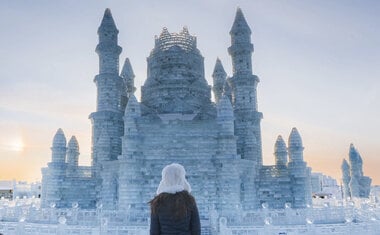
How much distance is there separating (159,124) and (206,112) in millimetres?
5286

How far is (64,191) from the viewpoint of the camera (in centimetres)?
2731

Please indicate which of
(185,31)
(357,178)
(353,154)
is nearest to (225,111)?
(185,31)

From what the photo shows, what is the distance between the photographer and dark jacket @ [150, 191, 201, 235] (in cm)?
372

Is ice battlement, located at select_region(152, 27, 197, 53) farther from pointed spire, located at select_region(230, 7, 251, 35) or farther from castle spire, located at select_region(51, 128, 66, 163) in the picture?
castle spire, located at select_region(51, 128, 66, 163)

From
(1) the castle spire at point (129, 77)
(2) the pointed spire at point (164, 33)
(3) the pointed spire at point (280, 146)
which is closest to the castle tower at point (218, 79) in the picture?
(2) the pointed spire at point (164, 33)

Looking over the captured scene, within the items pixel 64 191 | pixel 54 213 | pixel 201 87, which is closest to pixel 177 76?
pixel 201 87

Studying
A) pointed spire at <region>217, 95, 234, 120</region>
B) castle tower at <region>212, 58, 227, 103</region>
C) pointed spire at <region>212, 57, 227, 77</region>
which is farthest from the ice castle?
pointed spire at <region>212, 57, 227, 77</region>

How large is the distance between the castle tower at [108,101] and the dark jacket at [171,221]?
25.3 meters

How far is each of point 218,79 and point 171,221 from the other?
34.7 metres

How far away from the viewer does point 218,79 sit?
37875 millimetres

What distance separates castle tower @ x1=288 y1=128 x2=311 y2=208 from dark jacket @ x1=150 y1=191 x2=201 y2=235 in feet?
80.2

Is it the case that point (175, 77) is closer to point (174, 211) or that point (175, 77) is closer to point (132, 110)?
point (132, 110)

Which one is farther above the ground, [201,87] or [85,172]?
[201,87]

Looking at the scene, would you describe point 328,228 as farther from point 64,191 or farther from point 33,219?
point 64,191
